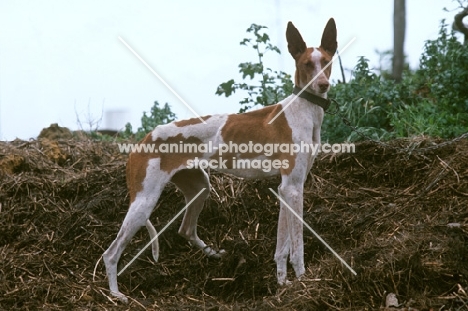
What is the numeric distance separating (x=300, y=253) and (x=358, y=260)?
529 mm

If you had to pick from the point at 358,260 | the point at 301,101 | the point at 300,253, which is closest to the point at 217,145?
the point at 301,101

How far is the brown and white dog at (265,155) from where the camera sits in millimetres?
4969

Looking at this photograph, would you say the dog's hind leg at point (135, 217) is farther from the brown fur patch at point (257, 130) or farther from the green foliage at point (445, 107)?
the green foliage at point (445, 107)

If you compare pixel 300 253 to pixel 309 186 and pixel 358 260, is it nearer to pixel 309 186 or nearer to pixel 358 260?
pixel 358 260

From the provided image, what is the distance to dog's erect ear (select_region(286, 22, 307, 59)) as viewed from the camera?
16.6 ft

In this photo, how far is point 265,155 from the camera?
520 cm

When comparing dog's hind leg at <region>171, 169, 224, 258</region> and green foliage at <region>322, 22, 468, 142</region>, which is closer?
dog's hind leg at <region>171, 169, 224, 258</region>

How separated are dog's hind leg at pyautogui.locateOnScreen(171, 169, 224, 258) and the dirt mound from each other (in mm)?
109

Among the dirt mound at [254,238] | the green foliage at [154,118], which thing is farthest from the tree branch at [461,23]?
the green foliage at [154,118]

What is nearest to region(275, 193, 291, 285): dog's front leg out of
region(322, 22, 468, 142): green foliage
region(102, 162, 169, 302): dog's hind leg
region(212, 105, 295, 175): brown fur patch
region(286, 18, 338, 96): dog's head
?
region(212, 105, 295, 175): brown fur patch

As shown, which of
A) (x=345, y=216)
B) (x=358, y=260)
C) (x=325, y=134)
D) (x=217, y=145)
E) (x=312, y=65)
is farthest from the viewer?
(x=325, y=134)

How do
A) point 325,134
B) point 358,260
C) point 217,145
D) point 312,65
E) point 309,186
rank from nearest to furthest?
point 358,260 < point 312,65 < point 217,145 < point 309,186 < point 325,134

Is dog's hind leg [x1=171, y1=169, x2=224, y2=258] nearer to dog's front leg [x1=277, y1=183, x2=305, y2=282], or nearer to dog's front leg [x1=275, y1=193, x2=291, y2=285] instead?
dog's front leg [x1=275, y1=193, x2=291, y2=285]

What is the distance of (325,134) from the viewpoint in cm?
778
